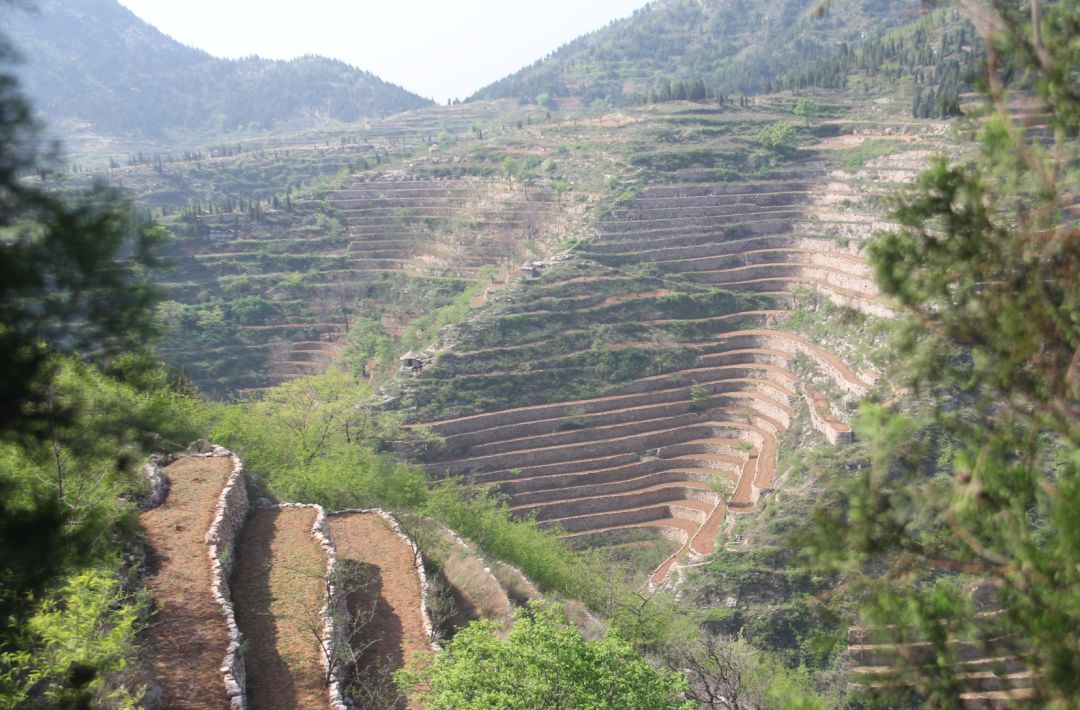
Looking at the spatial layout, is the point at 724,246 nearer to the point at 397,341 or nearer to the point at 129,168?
the point at 397,341

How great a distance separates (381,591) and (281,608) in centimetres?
254

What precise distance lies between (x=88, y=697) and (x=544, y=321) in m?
40.6

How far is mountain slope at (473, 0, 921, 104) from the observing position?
12744cm

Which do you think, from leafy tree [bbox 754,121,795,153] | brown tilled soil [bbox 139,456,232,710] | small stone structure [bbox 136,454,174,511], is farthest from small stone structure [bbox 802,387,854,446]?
leafy tree [bbox 754,121,795,153]

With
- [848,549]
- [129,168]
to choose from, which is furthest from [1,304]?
[129,168]

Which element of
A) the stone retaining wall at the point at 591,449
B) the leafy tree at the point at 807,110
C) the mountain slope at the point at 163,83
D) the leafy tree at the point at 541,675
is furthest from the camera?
the mountain slope at the point at 163,83

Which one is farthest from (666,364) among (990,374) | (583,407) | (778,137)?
(990,374)

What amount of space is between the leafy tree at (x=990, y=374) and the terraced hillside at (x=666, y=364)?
28.6 meters

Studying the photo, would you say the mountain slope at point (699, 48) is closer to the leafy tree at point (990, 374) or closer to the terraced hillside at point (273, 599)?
the terraced hillside at point (273, 599)

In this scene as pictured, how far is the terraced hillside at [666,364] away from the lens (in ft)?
129

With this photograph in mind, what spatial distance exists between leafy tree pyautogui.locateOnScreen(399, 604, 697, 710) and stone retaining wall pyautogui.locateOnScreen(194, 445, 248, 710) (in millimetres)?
2835

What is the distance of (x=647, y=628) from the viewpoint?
69.9 feet

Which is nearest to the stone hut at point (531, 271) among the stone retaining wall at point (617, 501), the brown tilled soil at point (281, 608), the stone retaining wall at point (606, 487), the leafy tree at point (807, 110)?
the stone retaining wall at point (606, 487)

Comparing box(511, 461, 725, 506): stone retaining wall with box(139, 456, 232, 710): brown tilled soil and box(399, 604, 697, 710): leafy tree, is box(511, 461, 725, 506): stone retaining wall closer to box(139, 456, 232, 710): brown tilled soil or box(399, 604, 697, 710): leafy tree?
box(139, 456, 232, 710): brown tilled soil
